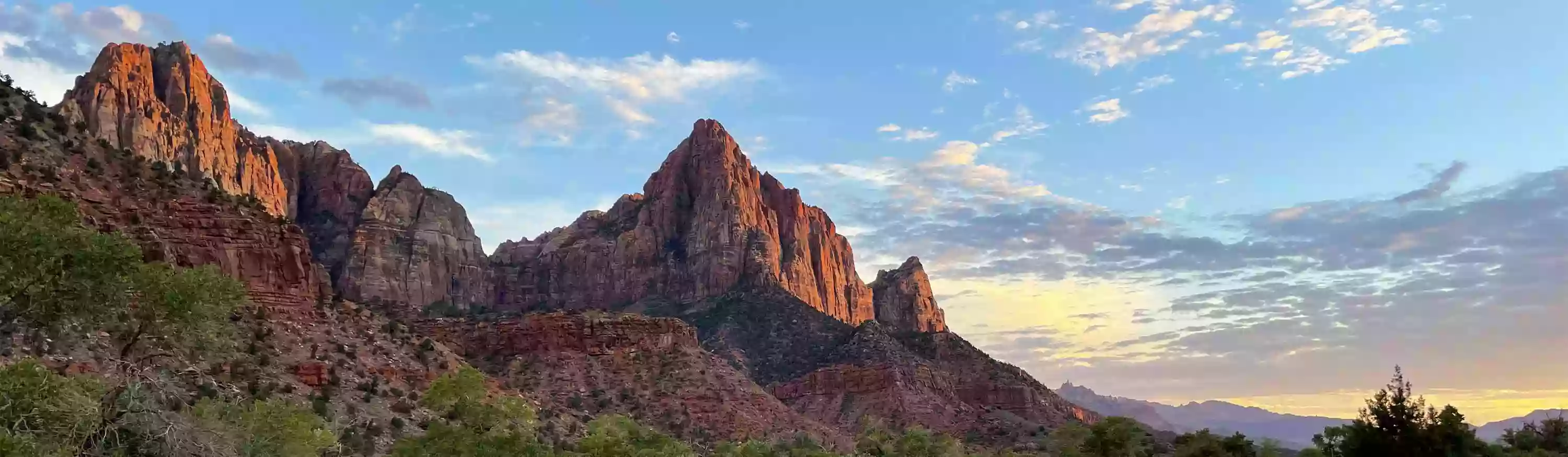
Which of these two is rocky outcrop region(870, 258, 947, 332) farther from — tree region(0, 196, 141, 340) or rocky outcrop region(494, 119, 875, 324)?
tree region(0, 196, 141, 340)

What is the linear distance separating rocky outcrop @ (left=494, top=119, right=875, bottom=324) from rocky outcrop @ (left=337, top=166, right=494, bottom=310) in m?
9.49

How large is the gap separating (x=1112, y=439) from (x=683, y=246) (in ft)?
321

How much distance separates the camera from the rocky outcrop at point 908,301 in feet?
589

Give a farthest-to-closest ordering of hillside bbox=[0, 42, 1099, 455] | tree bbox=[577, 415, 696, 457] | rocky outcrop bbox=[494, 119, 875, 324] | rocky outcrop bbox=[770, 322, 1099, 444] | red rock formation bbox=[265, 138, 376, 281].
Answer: rocky outcrop bbox=[494, 119, 875, 324] → red rock formation bbox=[265, 138, 376, 281] → rocky outcrop bbox=[770, 322, 1099, 444] → hillside bbox=[0, 42, 1099, 455] → tree bbox=[577, 415, 696, 457]

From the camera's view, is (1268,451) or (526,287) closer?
(1268,451)

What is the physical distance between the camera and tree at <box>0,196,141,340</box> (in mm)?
19312

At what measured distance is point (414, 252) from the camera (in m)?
130

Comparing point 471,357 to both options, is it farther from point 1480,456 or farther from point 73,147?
point 1480,456

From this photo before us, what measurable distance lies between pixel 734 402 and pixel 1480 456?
4523 cm

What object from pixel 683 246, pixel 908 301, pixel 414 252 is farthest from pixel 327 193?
pixel 908 301

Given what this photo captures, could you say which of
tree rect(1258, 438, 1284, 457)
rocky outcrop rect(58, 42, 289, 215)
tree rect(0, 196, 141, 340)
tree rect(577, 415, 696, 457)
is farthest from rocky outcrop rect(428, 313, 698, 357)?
tree rect(0, 196, 141, 340)

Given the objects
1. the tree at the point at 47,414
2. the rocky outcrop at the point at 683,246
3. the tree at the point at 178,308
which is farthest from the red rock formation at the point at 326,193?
the tree at the point at 47,414

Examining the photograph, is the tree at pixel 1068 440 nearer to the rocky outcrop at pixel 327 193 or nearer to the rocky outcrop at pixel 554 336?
the rocky outcrop at pixel 554 336

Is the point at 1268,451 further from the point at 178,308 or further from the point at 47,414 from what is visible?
the point at 47,414
